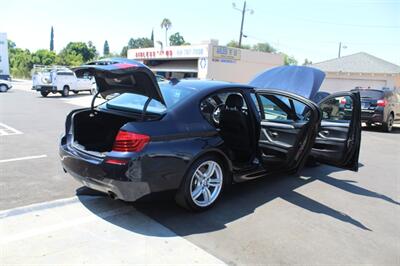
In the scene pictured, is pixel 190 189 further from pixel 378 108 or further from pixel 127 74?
pixel 378 108

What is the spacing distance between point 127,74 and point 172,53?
32721 millimetres

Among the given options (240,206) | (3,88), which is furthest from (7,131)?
(3,88)

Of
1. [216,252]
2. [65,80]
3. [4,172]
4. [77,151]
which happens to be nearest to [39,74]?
[65,80]

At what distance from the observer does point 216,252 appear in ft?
10.2

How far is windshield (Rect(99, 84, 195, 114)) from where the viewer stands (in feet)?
12.8

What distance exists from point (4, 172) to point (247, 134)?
369 cm

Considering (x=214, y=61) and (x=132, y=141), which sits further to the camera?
(x=214, y=61)

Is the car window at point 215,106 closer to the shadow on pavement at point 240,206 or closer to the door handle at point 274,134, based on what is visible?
the door handle at point 274,134

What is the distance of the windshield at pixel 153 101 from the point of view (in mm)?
3896

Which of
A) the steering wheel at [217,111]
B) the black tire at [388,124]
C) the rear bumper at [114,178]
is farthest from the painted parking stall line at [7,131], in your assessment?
the black tire at [388,124]

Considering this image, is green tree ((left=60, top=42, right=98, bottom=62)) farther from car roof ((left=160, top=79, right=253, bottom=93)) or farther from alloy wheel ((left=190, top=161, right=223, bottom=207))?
alloy wheel ((left=190, top=161, right=223, bottom=207))

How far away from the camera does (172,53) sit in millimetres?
35219

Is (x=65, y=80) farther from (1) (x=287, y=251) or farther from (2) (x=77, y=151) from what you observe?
(1) (x=287, y=251)

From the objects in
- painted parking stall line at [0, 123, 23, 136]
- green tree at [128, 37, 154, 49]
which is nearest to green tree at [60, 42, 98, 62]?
green tree at [128, 37, 154, 49]
